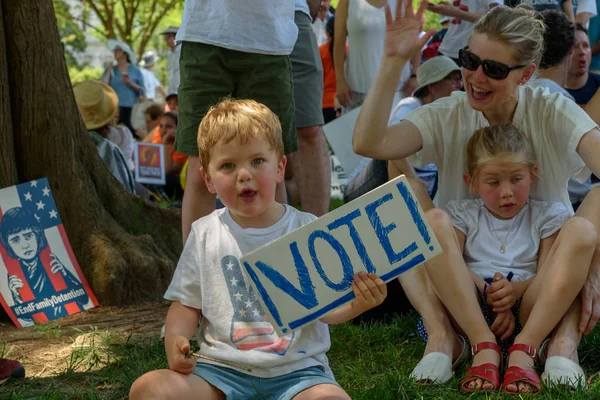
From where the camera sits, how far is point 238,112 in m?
2.51

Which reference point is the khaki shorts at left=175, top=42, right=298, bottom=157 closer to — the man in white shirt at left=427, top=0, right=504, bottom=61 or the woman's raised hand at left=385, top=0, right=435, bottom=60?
the woman's raised hand at left=385, top=0, right=435, bottom=60

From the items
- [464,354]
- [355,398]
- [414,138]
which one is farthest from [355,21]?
[355,398]

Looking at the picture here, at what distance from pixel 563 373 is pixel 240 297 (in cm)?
118

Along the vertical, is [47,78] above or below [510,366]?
above

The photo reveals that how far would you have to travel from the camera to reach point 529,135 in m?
3.45

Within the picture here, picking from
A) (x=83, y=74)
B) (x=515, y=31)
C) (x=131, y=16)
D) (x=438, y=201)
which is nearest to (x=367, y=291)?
(x=438, y=201)

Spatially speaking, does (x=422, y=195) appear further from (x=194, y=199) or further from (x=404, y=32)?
(x=194, y=199)

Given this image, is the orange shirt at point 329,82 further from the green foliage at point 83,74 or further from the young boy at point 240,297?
the green foliage at point 83,74

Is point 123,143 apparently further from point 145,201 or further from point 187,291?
point 187,291

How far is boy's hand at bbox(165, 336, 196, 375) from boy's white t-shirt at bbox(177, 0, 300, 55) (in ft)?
5.78

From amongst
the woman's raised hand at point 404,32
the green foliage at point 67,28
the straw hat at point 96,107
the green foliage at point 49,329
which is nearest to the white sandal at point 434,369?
the woman's raised hand at point 404,32

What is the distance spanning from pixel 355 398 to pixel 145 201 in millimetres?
2527

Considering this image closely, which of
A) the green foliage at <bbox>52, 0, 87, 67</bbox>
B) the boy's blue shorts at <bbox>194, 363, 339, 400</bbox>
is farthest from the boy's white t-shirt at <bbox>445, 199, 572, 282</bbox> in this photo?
the green foliage at <bbox>52, 0, 87, 67</bbox>

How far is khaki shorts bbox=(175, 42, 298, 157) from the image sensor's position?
3814mm
